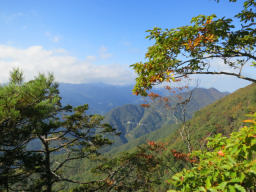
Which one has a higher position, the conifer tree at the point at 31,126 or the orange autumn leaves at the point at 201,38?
the orange autumn leaves at the point at 201,38

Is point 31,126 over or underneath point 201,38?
underneath

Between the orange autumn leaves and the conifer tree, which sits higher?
the orange autumn leaves

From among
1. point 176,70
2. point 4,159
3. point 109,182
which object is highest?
point 176,70

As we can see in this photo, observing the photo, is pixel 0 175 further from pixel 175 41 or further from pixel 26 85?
pixel 175 41

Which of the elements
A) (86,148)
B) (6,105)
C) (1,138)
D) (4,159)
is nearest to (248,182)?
(6,105)

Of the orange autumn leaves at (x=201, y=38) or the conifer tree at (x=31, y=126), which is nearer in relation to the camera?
the orange autumn leaves at (x=201, y=38)

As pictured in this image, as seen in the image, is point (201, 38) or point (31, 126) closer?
point (201, 38)

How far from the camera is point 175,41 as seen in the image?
324 cm

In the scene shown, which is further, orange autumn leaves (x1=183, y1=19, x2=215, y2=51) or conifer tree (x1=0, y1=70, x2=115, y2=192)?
conifer tree (x1=0, y1=70, x2=115, y2=192)

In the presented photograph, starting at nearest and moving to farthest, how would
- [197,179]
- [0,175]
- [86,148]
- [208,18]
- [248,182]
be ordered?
[248,182]
[197,179]
[208,18]
[0,175]
[86,148]

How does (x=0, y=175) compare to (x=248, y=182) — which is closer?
(x=248, y=182)

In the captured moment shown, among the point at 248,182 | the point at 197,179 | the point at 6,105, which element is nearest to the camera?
the point at 248,182

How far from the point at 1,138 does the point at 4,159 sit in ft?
5.20

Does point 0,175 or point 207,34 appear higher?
point 207,34
